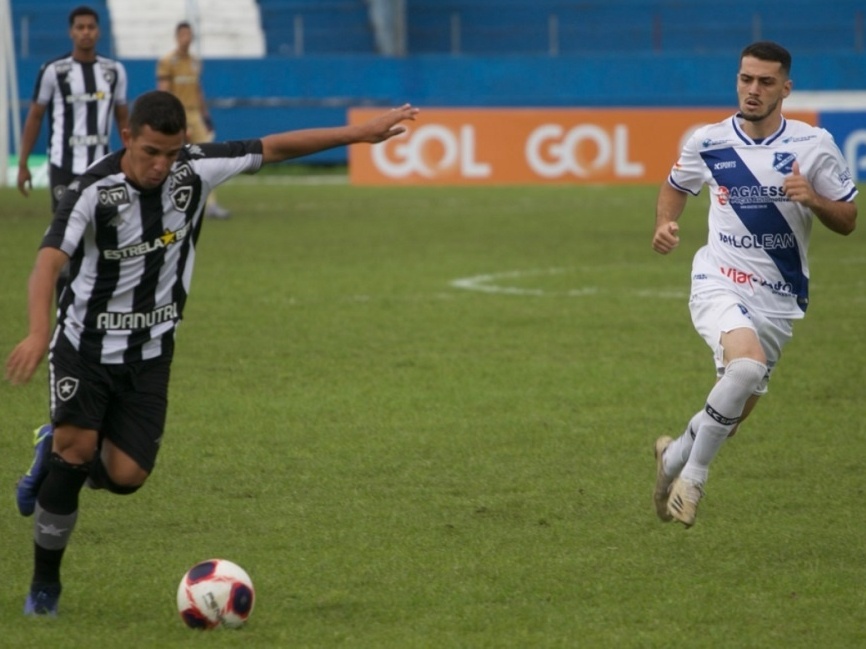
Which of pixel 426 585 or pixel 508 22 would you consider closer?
pixel 426 585

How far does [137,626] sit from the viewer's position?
470 centimetres

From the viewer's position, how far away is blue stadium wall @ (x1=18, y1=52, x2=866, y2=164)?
96.5 ft

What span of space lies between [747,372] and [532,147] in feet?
62.8

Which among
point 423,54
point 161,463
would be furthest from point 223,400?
point 423,54

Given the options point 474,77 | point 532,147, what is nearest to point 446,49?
point 474,77

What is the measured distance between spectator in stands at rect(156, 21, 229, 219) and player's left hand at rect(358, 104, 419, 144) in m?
13.3

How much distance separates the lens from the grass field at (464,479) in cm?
483

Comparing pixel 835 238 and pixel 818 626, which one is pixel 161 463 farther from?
pixel 835 238

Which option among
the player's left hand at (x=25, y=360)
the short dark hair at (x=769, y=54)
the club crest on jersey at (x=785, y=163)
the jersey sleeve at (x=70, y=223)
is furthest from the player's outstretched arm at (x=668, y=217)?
the player's left hand at (x=25, y=360)

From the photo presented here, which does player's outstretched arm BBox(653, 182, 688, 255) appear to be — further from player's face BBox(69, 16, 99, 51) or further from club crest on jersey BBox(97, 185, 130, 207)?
player's face BBox(69, 16, 99, 51)

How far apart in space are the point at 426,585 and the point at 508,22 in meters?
29.2

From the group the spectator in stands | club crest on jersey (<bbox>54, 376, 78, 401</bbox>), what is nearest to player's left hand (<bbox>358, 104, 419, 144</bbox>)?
club crest on jersey (<bbox>54, 376, 78, 401</bbox>)

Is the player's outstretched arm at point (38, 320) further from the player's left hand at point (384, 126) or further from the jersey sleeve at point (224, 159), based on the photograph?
the player's left hand at point (384, 126)

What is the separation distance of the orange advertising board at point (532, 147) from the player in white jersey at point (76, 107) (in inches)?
494
